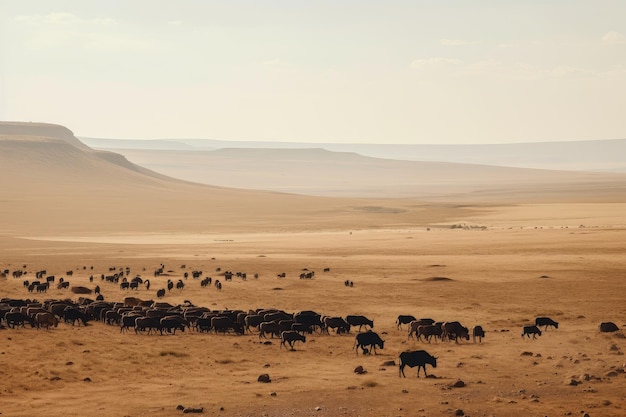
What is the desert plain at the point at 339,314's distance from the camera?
17.9 meters

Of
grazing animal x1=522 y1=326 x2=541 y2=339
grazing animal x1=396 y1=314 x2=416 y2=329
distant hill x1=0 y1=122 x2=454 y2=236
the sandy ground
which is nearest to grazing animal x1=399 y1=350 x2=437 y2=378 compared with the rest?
the sandy ground

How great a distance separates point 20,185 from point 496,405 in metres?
124

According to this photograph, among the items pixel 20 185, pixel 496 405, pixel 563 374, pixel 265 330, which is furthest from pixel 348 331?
pixel 20 185

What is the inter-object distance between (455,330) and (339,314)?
23.1 feet

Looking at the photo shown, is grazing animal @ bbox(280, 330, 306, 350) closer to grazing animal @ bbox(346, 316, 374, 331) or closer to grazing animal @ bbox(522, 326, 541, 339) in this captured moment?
grazing animal @ bbox(346, 316, 374, 331)

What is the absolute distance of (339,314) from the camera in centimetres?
3117

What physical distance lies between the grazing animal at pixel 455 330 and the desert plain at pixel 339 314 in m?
0.35

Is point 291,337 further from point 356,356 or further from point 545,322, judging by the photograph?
point 545,322

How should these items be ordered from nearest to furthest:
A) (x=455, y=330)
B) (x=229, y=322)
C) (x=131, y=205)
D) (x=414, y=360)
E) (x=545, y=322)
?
(x=414, y=360) → (x=455, y=330) → (x=229, y=322) → (x=545, y=322) → (x=131, y=205)

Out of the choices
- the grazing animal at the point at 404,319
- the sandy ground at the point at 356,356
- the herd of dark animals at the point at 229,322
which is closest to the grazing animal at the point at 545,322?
the herd of dark animals at the point at 229,322

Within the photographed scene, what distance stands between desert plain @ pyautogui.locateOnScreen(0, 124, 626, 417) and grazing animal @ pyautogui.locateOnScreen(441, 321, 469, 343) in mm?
347

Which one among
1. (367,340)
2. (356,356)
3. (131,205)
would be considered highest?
(367,340)

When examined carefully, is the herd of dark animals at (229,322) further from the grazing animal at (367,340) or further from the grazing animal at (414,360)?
the grazing animal at (414,360)

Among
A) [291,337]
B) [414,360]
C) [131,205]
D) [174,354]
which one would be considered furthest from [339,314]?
[131,205]
